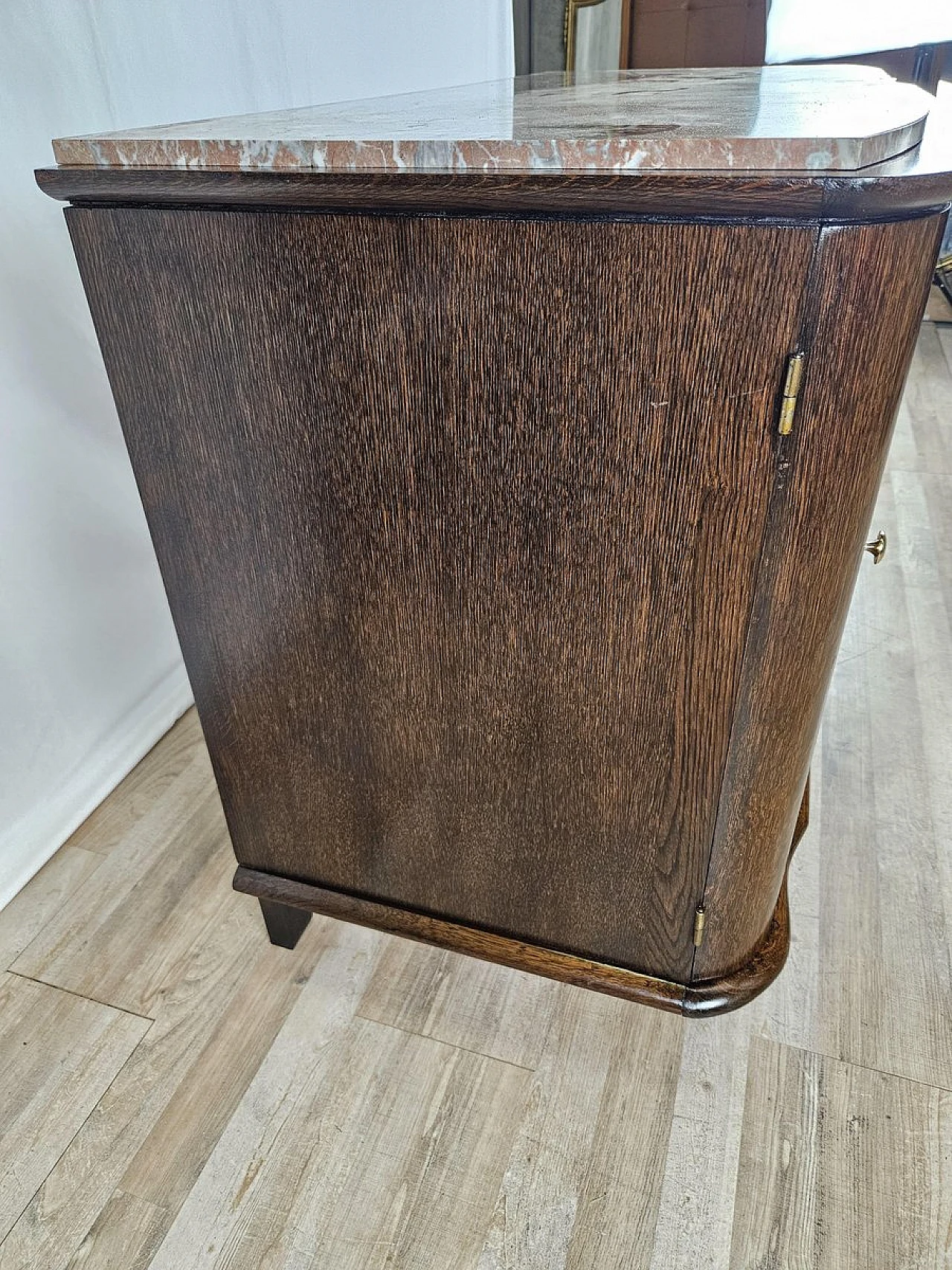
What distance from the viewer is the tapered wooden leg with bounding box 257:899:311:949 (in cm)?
100

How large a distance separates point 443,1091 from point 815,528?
0.66 m

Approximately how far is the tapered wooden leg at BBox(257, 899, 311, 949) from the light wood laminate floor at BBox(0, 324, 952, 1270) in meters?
0.02

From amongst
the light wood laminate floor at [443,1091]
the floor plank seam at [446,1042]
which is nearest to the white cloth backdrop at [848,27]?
the light wood laminate floor at [443,1091]

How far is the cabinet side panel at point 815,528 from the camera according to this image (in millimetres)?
492

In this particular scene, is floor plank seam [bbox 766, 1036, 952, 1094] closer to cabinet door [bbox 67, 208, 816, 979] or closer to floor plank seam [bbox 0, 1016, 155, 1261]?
cabinet door [bbox 67, 208, 816, 979]

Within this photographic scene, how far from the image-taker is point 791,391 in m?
0.52

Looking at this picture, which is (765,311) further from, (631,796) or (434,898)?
(434,898)

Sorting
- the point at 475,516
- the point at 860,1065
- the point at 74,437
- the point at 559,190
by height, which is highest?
the point at 559,190

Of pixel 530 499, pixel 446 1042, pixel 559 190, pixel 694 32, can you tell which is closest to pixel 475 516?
pixel 530 499

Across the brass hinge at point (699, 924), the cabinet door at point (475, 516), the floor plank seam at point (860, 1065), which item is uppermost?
the cabinet door at point (475, 516)

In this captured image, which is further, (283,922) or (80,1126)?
(283,922)

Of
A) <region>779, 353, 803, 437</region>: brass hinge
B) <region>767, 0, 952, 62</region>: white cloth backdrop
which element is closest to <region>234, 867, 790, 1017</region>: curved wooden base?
<region>779, 353, 803, 437</region>: brass hinge

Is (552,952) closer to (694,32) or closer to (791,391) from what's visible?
(791,391)

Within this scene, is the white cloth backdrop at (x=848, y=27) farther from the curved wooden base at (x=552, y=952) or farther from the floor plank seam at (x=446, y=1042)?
the floor plank seam at (x=446, y=1042)
